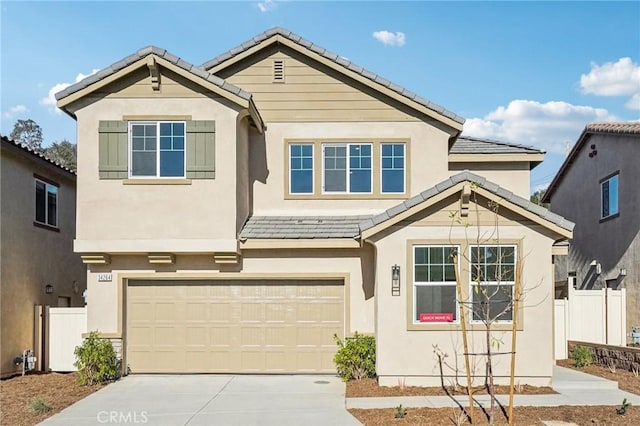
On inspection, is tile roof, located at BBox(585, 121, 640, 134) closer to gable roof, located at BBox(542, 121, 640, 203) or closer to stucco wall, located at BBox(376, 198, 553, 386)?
gable roof, located at BBox(542, 121, 640, 203)

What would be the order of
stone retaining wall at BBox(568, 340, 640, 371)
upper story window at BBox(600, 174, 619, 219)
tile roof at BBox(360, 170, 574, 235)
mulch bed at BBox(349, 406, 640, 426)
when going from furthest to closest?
upper story window at BBox(600, 174, 619, 219), stone retaining wall at BBox(568, 340, 640, 371), tile roof at BBox(360, 170, 574, 235), mulch bed at BBox(349, 406, 640, 426)

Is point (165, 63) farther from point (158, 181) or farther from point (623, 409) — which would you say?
point (623, 409)

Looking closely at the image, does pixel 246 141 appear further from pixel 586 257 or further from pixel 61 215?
pixel 586 257

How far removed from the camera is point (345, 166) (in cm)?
1503

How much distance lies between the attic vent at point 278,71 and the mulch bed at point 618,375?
9791 millimetres

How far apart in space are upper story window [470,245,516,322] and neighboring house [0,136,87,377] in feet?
32.8

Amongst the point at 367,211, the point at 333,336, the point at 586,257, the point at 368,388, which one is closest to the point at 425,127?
the point at 367,211

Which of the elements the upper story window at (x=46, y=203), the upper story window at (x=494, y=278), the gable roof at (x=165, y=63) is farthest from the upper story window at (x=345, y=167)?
the upper story window at (x=46, y=203)

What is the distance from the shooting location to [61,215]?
1709 centimetres

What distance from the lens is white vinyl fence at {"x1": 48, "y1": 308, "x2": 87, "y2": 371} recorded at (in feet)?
47.0

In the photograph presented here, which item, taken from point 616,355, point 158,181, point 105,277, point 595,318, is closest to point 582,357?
point 616,355

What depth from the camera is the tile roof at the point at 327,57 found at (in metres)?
14.8

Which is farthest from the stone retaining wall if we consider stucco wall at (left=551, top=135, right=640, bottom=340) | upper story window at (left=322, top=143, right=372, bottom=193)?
upper story window at (left=322, top=143, right=372, bottom=193)

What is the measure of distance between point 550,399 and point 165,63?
32.8 feet
